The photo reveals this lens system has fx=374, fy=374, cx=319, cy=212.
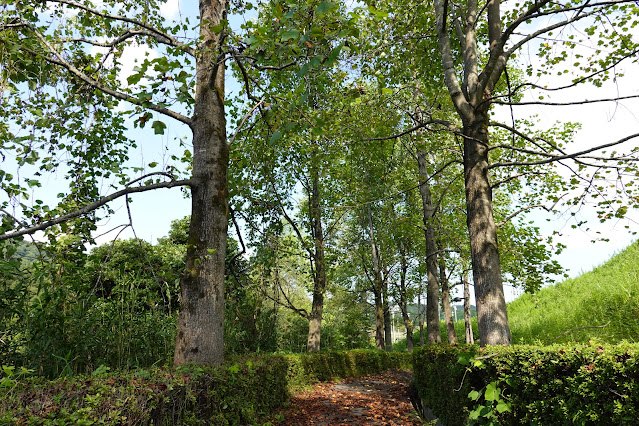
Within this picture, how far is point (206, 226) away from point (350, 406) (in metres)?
5.71

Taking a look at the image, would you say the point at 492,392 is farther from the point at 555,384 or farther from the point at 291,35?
the point at 291,35

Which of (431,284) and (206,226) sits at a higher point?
(206,226)

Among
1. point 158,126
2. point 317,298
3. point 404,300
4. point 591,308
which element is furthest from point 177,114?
point 404,300

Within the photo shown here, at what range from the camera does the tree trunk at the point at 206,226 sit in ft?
16.7

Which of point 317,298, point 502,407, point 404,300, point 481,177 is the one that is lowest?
Answer: point 502,407

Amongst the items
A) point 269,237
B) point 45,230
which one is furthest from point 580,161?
point 45,230

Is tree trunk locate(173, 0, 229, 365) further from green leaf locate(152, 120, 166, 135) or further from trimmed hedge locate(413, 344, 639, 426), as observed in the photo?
trimmed hedge locate(413, 344, 639, 426)

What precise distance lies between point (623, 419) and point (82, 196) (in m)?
8.31

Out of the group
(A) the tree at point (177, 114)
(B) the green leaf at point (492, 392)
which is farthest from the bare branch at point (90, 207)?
(B) the green leaf at point (492, 392)

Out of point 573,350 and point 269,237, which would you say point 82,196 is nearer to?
point 269,237

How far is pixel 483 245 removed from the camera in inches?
237

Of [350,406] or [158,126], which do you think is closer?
[158,126]

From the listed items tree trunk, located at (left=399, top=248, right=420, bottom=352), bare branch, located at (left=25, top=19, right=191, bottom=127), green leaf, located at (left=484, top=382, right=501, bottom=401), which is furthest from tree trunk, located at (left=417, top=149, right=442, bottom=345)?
tree trunk, located at (left=399, top=248, right=420, bottom=352)

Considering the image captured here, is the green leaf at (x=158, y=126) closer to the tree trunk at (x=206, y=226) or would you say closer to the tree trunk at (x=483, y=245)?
the tree trunk at (x=206, y=226)
